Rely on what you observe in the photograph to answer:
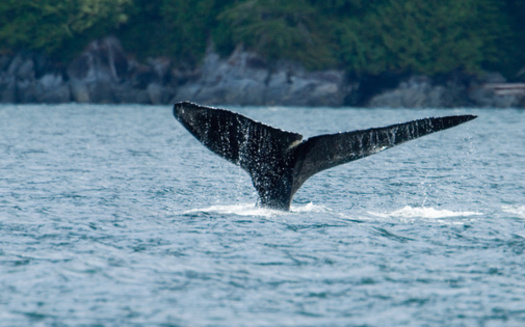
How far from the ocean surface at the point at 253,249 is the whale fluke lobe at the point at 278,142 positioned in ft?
3.34

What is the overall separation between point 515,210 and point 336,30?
2500 inches

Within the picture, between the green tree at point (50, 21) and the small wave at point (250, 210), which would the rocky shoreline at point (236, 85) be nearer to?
the green tree at point (50, 21)

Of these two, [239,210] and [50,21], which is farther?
[50,21]

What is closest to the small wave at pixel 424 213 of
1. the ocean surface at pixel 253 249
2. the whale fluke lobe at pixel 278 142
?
the ocean surface at pixel 253 249

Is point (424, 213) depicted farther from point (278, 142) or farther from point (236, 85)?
point (236, 85)

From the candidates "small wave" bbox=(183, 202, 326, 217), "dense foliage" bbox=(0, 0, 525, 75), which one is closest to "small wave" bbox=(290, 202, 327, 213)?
"small wave" bbox=(183, 202, 326, 217)

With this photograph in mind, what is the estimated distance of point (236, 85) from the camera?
71.6 meters

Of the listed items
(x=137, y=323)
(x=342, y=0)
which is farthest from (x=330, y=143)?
(x=342, y=0)

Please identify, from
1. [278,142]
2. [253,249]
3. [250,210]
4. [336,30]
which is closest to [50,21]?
[336,30]

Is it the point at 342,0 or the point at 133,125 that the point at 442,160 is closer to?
the point at 133,125

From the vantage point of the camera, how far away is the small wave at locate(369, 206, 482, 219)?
14.2 m

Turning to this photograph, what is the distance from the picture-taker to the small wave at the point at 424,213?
14188mm

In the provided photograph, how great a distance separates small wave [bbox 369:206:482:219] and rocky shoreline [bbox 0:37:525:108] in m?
55.2

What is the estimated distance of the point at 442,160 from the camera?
88.0 ft
